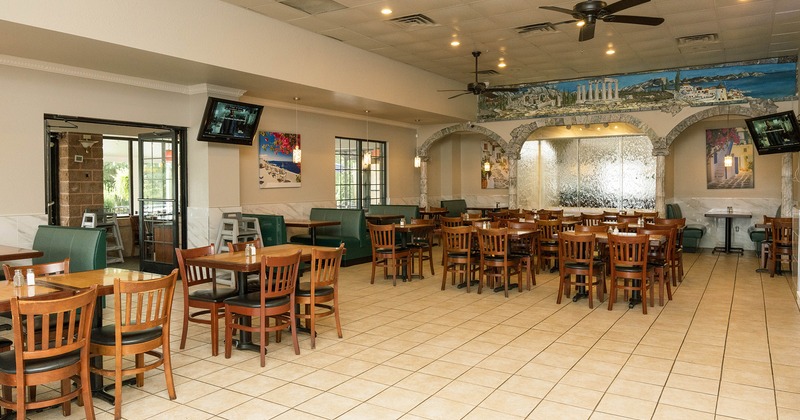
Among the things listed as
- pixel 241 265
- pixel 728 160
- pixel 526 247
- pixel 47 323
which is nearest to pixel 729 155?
pixel 728 160

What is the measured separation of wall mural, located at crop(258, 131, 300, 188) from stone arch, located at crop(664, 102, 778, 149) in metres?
7.42

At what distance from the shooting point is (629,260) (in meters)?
6.32

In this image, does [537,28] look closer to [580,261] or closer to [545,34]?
[545,34]

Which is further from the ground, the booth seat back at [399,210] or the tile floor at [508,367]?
the booth seat back at [399,210]

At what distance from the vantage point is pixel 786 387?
402cm

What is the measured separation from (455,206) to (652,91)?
548cm

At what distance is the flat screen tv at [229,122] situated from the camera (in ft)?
27.0

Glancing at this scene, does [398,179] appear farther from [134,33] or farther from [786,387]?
[786,387]

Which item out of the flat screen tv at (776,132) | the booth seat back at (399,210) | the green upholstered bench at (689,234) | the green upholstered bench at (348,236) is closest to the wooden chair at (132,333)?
the green upholstered bench at (348,236)

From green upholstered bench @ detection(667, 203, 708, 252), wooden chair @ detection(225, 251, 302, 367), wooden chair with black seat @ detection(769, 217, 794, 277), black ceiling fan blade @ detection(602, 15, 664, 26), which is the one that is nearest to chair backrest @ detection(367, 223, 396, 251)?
wooden chair @ detection(225, 251, 302, 367)

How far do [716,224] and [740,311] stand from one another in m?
6.94

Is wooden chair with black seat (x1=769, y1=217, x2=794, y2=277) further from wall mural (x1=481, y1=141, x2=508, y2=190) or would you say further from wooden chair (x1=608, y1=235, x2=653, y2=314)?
wall mural (x1=481, y1=141, x2=508, y2=190)

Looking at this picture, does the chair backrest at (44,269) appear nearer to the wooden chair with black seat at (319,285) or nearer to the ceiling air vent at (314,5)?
the wooden chair with black seat at (319,285)

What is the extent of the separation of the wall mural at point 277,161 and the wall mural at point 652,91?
500cm
